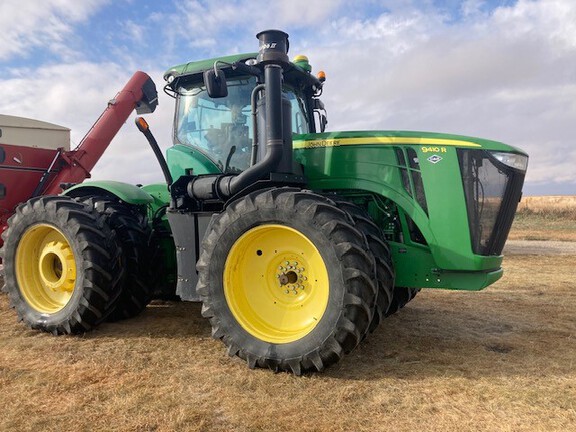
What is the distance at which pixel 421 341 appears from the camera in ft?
15.8

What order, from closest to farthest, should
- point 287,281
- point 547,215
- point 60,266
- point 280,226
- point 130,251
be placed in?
point 280,226 → point 287,281 → point 130,251 → point 60,266 → point 547,215

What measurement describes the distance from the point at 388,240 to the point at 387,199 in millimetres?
366

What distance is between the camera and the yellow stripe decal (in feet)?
13.6

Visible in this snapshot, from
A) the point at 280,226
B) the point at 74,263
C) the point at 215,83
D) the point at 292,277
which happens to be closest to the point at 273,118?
the point at 215,83

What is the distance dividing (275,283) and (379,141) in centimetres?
154

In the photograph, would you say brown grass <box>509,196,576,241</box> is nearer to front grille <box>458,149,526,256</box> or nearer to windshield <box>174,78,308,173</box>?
front grille <box>458,149,526,256</box>

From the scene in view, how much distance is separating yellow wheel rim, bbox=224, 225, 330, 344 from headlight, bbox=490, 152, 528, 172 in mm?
1740

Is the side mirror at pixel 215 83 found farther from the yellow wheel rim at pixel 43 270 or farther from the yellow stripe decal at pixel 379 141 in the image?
the yellow wheel rim at pixel 43 270

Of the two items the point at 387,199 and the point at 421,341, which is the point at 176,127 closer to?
the point at 387,199

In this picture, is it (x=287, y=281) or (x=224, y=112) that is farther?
(x=224, y=112)

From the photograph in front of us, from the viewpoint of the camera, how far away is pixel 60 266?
5.42 m

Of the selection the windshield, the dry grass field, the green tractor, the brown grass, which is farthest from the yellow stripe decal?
the brown grass

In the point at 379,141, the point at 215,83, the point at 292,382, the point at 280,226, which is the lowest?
the point at 292,382

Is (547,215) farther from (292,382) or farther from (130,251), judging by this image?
(292,382)
